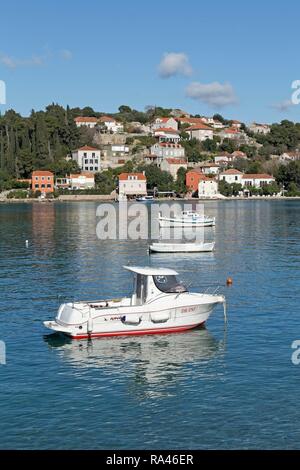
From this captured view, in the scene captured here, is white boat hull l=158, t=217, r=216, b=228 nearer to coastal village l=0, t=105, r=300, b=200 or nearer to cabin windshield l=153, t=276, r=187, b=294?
cabin windshield l=153, t=276, r=187, b=294

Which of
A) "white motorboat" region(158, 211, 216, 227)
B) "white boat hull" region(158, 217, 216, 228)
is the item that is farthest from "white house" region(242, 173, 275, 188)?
"white boat hull" region(158, 217, 216, 228)

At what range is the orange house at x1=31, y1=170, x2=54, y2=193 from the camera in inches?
6650

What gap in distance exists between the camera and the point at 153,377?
21391mm

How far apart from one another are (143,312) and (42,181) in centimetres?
14728

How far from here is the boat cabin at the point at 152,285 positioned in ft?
88.6

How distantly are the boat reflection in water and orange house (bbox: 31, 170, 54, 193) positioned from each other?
14526 cm

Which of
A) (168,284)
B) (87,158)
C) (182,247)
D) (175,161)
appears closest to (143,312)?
(168,284)

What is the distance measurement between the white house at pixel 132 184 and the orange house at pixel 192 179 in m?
14.0

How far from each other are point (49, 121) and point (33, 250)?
426 ft

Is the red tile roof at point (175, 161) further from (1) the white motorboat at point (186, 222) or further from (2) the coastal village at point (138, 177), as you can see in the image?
(1) the white motorboat at point (186, 222)
